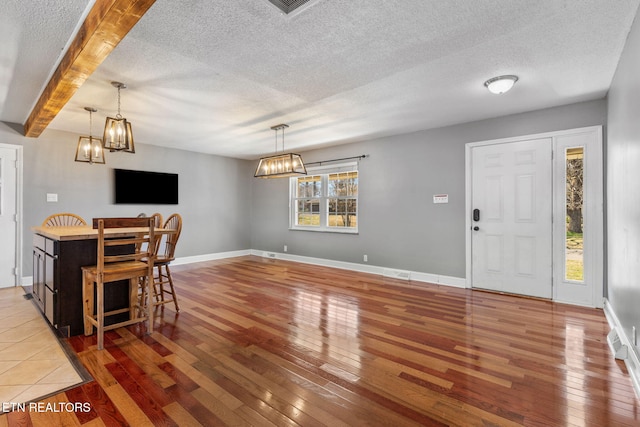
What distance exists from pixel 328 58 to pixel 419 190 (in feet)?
10.1

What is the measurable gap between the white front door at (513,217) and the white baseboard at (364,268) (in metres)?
0.34

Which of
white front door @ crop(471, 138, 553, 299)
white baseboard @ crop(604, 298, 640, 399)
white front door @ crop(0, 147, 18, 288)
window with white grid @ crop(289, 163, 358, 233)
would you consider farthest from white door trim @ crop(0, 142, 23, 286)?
white baseboard @ crop(604, 298, 640, 399)

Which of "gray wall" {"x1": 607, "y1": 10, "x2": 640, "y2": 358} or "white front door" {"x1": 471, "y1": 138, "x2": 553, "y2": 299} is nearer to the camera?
"gray wall" {"x1": 607, "y1": 10, "x2": 640, "y2": 358}

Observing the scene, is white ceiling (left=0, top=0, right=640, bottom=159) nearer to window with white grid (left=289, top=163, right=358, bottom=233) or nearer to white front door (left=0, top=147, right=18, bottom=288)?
white front door (left=0, top=147, right=18, bottom=288)

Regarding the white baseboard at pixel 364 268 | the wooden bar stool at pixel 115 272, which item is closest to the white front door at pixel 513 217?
the white baseboard at pixel 364 268

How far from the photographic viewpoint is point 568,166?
12.5ft

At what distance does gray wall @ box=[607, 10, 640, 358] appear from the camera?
2.10m

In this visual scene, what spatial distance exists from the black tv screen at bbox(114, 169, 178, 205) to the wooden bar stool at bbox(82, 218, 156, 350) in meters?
3.14

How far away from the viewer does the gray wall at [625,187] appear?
2104mm

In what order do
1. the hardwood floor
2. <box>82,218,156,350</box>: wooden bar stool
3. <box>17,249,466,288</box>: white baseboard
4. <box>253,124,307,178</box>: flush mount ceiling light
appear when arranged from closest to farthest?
the hardwood floor
<box>82,218,156,350</box>: wooden bar stool
<box>253,124,307,178</box>: flush mount ceiling light
<box>17,249,466,288</box>: white baseboard

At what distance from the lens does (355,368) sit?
7.23ft

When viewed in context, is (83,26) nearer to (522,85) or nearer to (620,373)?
(522,85)

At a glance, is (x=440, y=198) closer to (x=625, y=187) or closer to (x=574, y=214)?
(x=574, y=214)

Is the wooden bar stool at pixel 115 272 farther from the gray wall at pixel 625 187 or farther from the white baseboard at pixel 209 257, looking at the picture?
the gray wall at pixel 625 187
